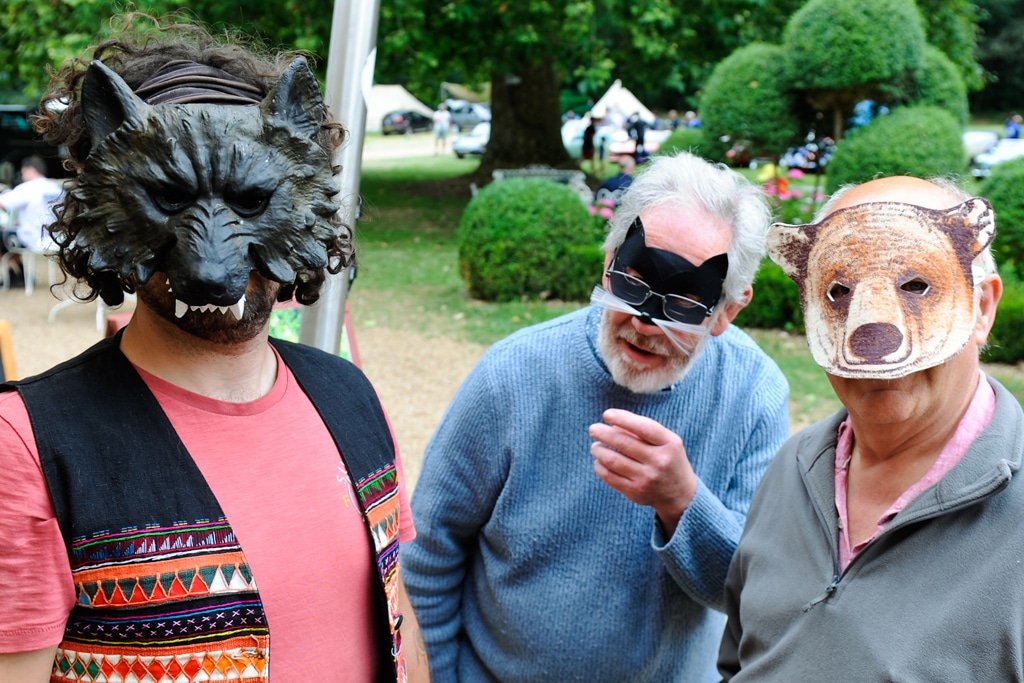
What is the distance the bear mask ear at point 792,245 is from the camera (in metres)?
2.02

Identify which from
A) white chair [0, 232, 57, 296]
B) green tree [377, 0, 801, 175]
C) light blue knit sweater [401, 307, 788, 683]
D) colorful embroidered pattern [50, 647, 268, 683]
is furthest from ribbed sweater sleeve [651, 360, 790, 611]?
white chair [0, 232, 57, 296]

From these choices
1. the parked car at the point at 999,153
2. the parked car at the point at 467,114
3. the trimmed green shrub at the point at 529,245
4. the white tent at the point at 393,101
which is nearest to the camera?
the trimmed green shrub at the point at 529,245

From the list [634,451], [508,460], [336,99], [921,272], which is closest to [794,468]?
[634,451]

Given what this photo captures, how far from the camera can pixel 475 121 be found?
46.3 m

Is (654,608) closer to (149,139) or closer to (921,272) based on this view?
(921,272)

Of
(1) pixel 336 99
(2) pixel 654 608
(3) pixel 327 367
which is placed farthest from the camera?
(1) pixel 336 99

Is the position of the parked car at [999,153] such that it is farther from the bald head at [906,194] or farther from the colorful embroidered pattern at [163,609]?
the colorful embroidered pattern at [163,609]

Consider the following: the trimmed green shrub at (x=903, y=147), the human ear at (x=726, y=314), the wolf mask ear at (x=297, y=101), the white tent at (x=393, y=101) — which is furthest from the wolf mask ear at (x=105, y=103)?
the white tent at (x=393, y=101)

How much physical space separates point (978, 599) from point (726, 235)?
1.18m

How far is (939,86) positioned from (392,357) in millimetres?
7421

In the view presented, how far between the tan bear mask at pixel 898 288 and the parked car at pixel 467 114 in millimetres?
44531

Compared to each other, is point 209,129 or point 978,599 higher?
point 209,129

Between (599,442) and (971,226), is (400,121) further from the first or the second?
(971,226)

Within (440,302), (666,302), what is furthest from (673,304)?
(440,302)
